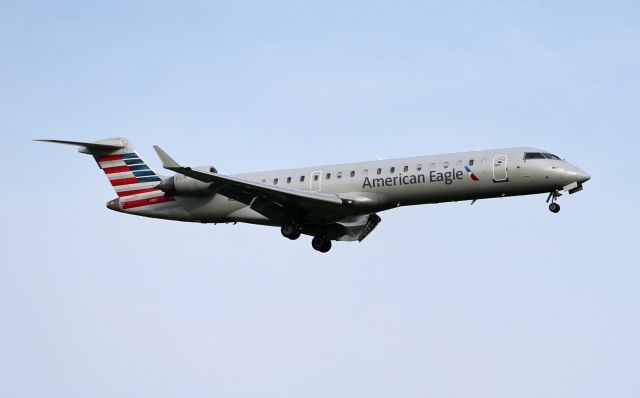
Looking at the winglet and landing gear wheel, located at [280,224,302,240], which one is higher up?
the winglet

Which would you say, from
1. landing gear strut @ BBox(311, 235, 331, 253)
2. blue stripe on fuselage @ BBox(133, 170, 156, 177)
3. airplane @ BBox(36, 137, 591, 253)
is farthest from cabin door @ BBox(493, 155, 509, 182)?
blue stripe on fuselage @ BBox(133, 170, 156, 177)

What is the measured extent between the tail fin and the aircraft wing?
3822 mm

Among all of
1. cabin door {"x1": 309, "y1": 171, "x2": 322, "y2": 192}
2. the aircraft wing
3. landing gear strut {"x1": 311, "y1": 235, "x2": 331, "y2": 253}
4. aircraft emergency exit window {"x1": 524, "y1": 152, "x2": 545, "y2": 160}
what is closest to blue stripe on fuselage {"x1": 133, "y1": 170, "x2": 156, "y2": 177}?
the aircraft wing

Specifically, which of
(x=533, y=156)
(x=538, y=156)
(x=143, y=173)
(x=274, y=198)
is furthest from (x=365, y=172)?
(x=143, y=173)

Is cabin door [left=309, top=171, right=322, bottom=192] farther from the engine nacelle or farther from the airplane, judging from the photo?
the engine nacelle

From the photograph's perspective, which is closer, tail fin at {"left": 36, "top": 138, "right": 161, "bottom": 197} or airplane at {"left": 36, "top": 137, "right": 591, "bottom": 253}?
airplane at {"left": 36, "top": 137, "right": 591, "bottom": 253}

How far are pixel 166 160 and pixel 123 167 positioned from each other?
5.56 m

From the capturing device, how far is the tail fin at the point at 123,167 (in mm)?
37000

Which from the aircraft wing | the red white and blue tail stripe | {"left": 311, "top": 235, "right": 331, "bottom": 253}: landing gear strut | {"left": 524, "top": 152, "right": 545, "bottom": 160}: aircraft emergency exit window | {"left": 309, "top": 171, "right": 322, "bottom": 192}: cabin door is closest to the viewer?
the aircraft wing

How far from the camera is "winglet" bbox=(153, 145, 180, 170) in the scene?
104 ft

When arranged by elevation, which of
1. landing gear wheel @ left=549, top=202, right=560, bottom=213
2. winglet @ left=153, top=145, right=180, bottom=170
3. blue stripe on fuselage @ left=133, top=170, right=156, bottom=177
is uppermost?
blue stripe on fuselage @ left=133, top=170, right=156, bottom=177

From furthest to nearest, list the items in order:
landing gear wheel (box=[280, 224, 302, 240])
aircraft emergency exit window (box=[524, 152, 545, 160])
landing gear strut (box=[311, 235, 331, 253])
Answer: landing gear strut (box=[311, 235, 331, 253]), landing gear wheel (box=[280, 224, 302, 240]), aircraft emergency exit window (box=[524, 152, 545, 160])

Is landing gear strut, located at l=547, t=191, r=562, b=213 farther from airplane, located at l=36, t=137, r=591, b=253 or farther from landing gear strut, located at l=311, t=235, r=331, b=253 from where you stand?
landing gear strut, located at l=311, t=235, r=331, b=253

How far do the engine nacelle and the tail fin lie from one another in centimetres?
163
